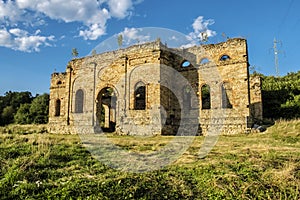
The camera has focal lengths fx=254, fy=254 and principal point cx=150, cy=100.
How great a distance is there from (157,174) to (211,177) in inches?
50.4

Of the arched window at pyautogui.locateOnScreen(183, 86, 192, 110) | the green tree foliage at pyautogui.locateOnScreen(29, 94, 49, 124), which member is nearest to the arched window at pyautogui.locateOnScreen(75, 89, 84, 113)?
the arched window at pyautogui.locateOnScreen(183, 86, 192, 110)

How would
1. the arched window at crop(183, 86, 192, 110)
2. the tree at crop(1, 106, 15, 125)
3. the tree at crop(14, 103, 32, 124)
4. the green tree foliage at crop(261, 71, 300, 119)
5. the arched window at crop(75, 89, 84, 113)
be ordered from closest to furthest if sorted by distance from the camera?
the arched window at crop(183, 86, 192, 110)
the green tree foliage at crop(261, 71, 300, 119)
the arched window at crop(75, 89, 84, 113)
the tree at crop(14, 103, 32, 124)
the tree at crop(1, 106, 15, 125)

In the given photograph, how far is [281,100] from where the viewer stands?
2369 cm

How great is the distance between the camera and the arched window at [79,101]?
2211 cm

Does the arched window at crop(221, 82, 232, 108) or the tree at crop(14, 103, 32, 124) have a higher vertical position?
the arched window at crop(221, 82, 232, 108)

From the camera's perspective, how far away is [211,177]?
579 centimetres

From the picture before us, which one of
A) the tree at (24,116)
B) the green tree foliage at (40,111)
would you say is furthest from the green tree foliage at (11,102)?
the green tree foliage at (40,111)

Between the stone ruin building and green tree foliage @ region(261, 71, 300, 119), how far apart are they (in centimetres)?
379

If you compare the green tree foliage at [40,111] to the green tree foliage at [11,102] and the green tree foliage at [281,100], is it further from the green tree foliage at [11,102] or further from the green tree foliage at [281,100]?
the green tree foliage at [281,100]

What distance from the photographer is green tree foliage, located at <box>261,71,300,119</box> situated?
21.9 m

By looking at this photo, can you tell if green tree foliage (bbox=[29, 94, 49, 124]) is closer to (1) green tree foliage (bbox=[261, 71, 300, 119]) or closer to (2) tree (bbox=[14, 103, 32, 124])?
(2) tree (bbox=[14, 103, 32, 124])

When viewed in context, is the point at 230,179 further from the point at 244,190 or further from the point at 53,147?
the point at 53,147

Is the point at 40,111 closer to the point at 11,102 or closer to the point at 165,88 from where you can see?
the point at 11,102

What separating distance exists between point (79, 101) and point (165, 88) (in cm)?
849
